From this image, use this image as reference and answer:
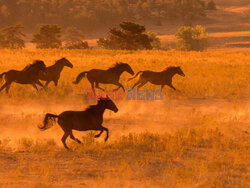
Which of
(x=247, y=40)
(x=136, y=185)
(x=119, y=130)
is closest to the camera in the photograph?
(x=136, y=185)

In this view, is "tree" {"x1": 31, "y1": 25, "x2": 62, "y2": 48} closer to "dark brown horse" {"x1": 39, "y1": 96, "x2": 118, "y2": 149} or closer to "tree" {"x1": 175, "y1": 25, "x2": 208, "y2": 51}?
"tree" {"x1": 175, "y1": 25, "x2": 208, "y2": 51}

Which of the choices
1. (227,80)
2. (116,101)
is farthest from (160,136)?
(227,80)

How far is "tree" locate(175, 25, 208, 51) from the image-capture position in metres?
88.8

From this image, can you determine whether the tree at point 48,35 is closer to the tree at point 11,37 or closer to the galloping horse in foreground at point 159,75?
the tree at point 11,37

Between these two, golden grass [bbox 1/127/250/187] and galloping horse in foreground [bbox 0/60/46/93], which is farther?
galloping horse in foreground [bbox 0/60/46/93]

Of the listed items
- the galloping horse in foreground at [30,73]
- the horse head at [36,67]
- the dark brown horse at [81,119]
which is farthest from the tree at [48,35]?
the dark brown horse at [81,119]

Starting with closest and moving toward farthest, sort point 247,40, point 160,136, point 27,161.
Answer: point 27,161 < point 160,136 < point 247,40

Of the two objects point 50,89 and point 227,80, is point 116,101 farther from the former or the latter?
point 227,80

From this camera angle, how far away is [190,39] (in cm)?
8994

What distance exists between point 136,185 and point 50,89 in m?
10.3

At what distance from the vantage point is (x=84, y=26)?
120438mm

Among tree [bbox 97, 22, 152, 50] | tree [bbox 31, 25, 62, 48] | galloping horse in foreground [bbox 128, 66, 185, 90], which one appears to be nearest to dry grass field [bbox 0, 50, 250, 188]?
galloping horse in foreground [bbox 128, 66, 185, 90]

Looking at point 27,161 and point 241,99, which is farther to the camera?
point 241,99

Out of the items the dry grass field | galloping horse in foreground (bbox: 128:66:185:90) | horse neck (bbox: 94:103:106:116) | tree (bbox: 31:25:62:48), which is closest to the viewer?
the dry grass field
